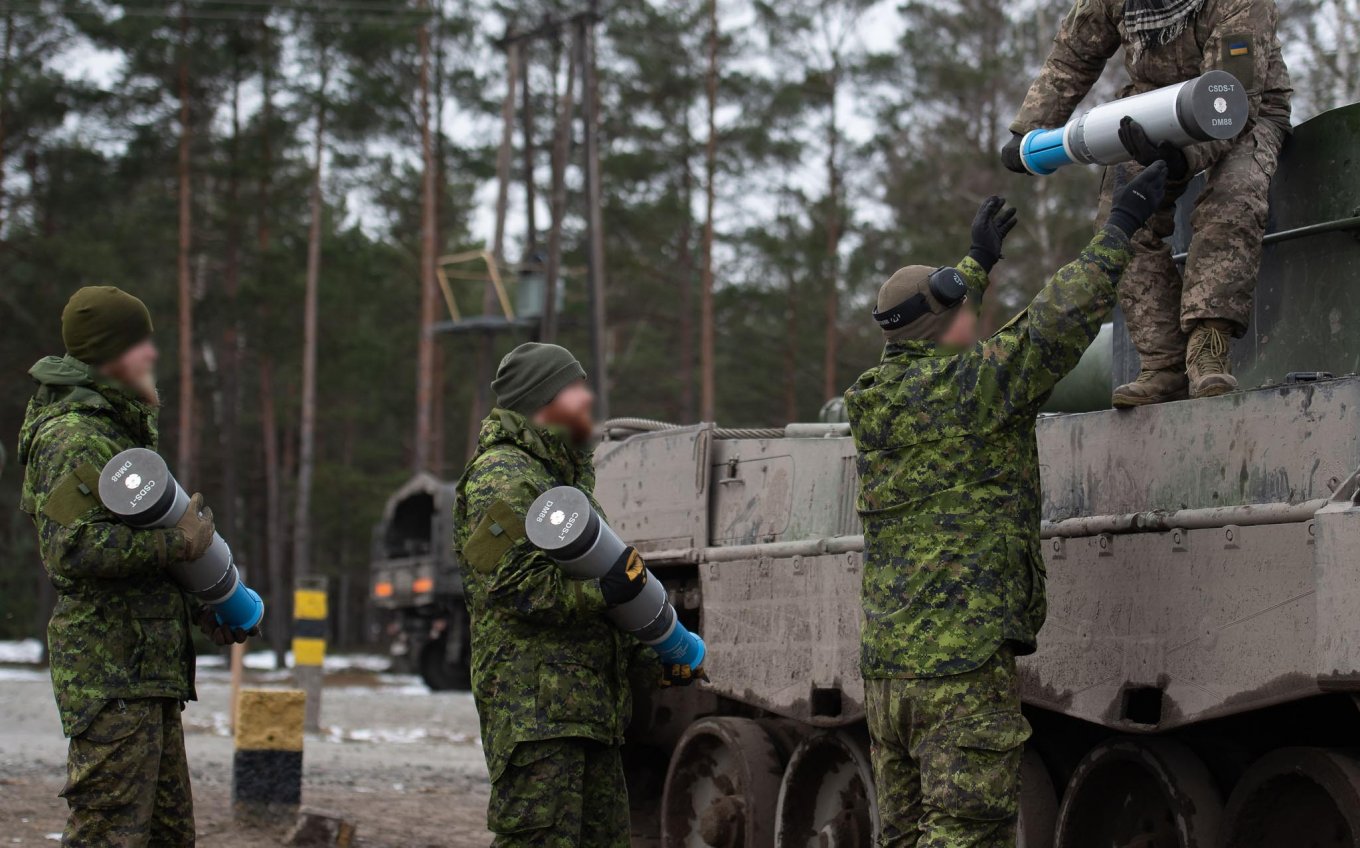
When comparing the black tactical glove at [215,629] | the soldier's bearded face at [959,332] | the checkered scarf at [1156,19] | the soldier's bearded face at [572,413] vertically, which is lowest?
the black tactical glove at [215,629]

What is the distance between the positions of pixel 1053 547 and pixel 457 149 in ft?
94.2

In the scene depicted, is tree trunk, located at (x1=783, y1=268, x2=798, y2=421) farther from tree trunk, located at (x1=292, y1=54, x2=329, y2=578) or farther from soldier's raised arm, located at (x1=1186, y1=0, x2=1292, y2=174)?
soldier's raised arm, located at (x1=1186, y1=0, x2=1292, y2=174)

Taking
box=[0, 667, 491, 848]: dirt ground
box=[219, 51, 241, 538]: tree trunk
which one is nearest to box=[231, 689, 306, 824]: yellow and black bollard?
box=[0, 667, 491, 848]: dirt ground

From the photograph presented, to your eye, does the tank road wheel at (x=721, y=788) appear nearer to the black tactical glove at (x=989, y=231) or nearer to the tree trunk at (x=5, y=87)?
the black tactical glove at (x=989, y=231)

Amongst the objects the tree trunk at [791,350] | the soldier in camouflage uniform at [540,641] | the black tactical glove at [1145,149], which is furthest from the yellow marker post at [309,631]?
the tree trunk at [791,350]

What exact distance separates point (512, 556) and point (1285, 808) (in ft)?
6.65

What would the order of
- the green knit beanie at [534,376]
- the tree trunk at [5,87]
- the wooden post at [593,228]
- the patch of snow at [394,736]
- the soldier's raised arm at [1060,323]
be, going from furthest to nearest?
the tree trunk at [5,87] < the wooden post at [593,228] < the patch of snow at [394,736] < the green knit beanie at [534,376] < the soldier's raised arm at [1060,323]

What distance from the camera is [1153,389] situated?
537cm

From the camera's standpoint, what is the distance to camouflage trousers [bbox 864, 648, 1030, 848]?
4457 millimetres

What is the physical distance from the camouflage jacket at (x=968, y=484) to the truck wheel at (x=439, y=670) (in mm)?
18403

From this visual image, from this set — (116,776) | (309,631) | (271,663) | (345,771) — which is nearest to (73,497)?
(116,776)

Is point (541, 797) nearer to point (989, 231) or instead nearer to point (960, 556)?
point (960, 556)

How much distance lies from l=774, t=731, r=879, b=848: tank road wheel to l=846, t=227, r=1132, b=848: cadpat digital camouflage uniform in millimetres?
1713

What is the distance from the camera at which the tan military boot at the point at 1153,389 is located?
210 inches
